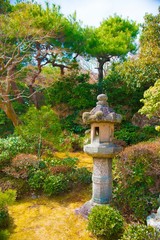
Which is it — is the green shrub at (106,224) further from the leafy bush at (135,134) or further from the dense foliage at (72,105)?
the leafy bush at (135,134)

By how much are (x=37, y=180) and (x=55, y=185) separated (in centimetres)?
64

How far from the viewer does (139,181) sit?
5230mm

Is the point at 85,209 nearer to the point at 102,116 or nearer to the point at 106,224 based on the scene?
the point at 106,224

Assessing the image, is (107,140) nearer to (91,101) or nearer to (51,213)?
(51,213)

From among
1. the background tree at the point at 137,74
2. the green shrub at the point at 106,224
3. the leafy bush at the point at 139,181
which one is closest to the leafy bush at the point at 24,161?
the leafy bush at the point at 139,181

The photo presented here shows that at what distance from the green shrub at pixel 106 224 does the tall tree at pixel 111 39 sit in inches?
452

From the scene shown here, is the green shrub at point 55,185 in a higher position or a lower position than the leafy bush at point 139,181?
lower

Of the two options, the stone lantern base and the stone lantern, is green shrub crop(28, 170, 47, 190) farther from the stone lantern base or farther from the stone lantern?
the stone lantern

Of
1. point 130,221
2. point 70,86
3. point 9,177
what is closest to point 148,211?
point 130,221

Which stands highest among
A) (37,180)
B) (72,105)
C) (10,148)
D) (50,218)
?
(72,105)

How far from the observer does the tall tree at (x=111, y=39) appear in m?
15.9

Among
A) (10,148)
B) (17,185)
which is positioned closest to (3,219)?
(17,185)

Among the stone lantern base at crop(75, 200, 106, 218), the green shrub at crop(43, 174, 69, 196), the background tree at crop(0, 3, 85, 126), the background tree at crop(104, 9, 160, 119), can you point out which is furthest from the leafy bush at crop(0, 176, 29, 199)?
the background tree at crop(104, 9, 160, 119)

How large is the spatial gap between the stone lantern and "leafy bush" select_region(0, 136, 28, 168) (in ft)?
11.4
